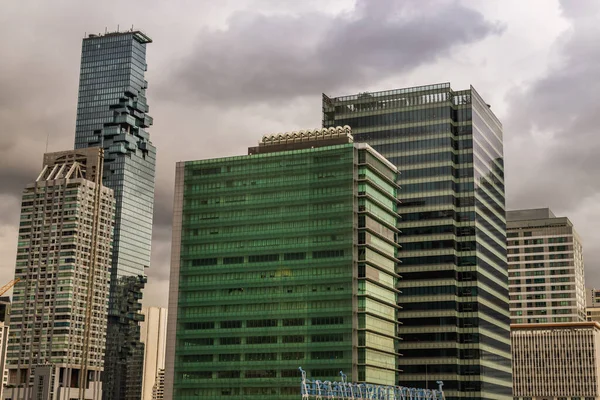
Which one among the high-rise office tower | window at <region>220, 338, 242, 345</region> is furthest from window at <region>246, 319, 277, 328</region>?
window at <region>220, 338, 242, 345</region>

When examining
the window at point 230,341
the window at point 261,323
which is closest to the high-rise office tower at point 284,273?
the window at point 261,323

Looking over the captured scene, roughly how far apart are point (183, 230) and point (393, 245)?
49.4 m

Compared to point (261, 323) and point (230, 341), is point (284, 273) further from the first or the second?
point (230, 341)

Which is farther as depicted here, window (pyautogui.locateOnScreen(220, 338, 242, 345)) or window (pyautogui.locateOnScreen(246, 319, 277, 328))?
window (pyautogui.locateOnScreen(220, 338, 242, 345))

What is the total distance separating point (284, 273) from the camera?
186000 millimetres

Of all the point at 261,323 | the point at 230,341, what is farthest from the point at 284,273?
the point at 230,341

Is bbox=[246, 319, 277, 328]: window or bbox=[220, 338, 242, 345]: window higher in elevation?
bbox=[246, 319, 277, 328]: window

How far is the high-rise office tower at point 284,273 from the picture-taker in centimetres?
17850

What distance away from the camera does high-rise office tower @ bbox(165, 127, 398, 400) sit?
17850 centimetres

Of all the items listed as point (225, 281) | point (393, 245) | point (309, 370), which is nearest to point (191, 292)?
point (225, 281)

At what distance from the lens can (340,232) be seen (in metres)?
183

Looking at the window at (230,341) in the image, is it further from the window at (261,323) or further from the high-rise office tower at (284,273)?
the window at (261,323)

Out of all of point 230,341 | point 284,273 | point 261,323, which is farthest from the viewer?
point 284,273

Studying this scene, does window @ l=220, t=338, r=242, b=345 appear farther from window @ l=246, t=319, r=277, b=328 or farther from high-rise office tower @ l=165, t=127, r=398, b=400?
window @ l=246, t=319, r=277, b=328
